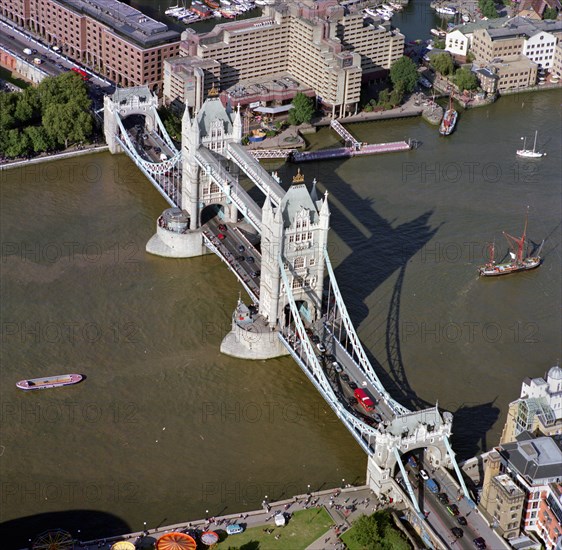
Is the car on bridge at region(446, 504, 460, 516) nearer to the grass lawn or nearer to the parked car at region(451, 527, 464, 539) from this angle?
the parked car at region(451, 527, 464, 539)

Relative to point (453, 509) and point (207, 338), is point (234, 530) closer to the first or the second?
point (453, 509)

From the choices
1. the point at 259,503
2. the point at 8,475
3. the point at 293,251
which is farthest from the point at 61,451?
the point at 293,251

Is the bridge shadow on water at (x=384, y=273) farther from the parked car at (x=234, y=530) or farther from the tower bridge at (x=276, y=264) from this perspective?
the parked car at (x=234, y=530)

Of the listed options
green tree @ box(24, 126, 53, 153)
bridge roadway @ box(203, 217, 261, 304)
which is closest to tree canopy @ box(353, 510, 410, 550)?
bridge roadway @ box(203, 217, 261, 304)

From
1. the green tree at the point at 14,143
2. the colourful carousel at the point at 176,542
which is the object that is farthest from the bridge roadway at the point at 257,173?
the colourful carousel at the point at 176,542

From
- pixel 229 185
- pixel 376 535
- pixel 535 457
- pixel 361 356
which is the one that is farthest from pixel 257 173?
pixel 535 457

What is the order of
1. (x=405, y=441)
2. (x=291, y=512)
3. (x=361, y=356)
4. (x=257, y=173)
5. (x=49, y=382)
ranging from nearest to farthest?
1. (x=291, y=512)
2. (x=405, y=441)
3. (x=361, y=356)
4. (x=49, y=382)
5. (x=257, y=173)

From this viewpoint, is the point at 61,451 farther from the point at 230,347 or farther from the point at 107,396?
the point at 230,347
